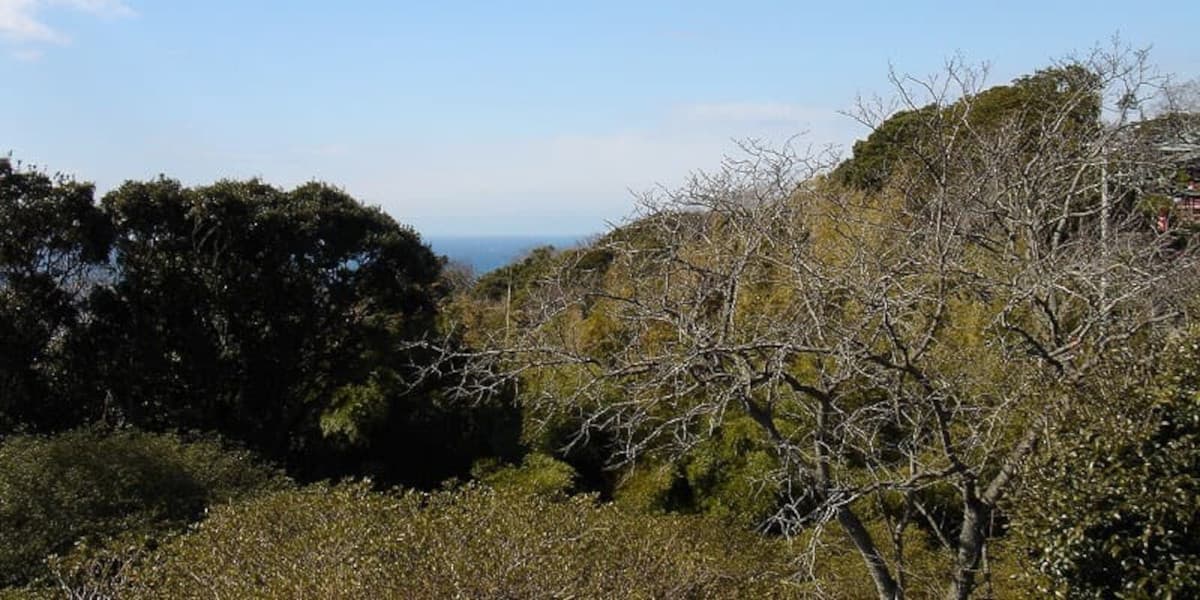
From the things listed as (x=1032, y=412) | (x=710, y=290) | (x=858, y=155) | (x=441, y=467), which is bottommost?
(x=441, y=467)

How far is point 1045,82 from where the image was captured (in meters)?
12.4

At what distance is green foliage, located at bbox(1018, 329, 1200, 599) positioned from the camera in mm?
3539

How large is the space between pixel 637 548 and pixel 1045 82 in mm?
9866

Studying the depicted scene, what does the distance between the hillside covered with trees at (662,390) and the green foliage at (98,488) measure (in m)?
0.03

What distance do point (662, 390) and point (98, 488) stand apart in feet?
13.7

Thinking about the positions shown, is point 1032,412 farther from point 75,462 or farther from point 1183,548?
point 75,462

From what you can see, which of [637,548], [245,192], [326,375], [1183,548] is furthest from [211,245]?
[1183,548]

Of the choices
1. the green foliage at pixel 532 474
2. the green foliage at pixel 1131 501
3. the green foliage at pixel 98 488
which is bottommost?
the green foliage at pixel 532 474

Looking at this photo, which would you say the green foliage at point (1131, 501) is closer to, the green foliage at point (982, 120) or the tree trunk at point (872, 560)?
the tree trunk at point (872, 560)

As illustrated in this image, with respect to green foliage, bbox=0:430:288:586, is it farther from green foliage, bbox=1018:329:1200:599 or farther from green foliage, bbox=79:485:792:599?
green foliage, bbox=1018:329:1200:599

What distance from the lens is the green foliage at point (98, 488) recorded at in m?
6.61

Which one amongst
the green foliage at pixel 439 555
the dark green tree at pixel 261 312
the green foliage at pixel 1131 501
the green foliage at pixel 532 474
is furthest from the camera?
the dark green tree at pixel 261 312

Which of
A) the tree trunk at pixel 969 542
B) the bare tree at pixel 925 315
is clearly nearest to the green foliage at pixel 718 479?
the bare tree at pixel 925 315

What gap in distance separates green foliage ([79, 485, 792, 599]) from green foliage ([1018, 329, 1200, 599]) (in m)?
1.66
